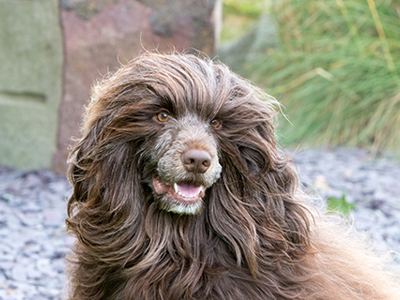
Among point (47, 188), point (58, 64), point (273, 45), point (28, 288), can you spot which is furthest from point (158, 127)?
point (273, 45)

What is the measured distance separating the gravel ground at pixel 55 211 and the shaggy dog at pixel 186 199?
815 mm

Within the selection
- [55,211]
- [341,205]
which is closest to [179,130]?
[341,205]

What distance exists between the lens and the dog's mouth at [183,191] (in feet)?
7.60

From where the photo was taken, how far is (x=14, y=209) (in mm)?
4660

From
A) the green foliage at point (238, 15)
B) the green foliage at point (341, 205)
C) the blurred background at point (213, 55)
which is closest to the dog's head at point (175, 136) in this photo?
the blurred background at point (213, 55)

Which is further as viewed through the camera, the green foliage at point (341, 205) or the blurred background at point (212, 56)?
the blurred background at point (212, 56)

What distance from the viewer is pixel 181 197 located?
2.31 metres

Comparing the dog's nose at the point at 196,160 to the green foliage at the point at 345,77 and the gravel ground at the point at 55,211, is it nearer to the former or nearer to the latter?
the gravel ground at the point at 55,211

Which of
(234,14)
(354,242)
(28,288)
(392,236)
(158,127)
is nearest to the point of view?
(158,127)

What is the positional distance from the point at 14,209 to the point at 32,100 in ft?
5.19

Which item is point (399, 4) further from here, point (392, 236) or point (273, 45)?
point (392, 236)

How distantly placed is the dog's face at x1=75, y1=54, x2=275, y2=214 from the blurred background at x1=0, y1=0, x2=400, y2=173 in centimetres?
133

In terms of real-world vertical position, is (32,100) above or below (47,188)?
above

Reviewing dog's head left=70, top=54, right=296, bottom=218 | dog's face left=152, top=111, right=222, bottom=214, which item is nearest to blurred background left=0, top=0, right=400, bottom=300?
dog's head left=70, top=54, right=296, bottom=218
